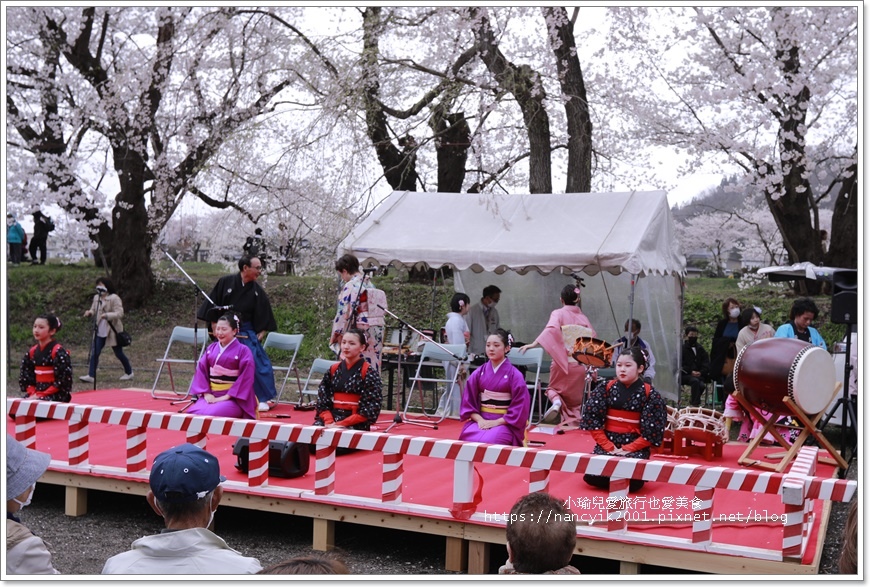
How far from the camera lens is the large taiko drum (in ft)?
18.9

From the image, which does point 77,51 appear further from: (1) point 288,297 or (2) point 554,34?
(2) point 554,34

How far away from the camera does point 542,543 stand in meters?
2.42

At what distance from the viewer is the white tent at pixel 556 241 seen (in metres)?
7.80

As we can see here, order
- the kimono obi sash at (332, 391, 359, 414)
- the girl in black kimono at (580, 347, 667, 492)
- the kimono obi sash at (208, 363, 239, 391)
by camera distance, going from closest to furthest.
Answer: the girl in black kimono at (580, 347, 667, 492) → the kimono obi sash at (332, 391, 359, 414) → the kimono obi sash at (208, 363, 239, 391)

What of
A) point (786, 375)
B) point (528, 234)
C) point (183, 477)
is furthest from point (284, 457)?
point (528, 234)

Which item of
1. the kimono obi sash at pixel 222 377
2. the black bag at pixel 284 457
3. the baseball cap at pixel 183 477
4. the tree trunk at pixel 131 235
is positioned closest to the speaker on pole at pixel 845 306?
the black bag at pixel 284 457

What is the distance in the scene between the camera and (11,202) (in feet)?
51.7

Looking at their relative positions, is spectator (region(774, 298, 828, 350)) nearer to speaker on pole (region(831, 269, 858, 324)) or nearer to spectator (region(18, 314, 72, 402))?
speaker on pole (region(831, 269, 858, 324))

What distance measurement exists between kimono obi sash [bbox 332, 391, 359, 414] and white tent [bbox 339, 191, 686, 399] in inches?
92.5

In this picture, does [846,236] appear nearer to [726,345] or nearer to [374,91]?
[726,345]

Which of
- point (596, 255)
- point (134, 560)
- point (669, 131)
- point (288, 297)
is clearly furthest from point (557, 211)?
point (288, 297)

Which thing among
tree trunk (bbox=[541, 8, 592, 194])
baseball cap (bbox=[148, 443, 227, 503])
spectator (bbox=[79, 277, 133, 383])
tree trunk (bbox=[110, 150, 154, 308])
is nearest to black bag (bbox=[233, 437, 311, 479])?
baseball cap (bbox=[148, 443, 227, 503])

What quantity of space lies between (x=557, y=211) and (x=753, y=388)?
Result: 3.11 metres

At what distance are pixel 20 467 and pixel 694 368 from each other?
26.5 ft
